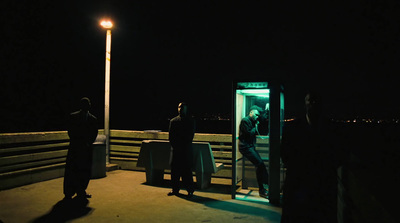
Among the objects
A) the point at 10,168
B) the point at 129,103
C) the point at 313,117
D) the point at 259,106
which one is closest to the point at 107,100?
the point at 10,168

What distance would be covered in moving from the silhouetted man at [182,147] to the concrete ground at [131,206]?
336 millimetres

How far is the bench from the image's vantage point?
7.55 metres

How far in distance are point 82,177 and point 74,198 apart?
52 centimetres

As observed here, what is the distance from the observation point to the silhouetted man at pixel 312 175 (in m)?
2.98

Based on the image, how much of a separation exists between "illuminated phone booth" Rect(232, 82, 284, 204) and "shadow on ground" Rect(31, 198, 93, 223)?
3057mm

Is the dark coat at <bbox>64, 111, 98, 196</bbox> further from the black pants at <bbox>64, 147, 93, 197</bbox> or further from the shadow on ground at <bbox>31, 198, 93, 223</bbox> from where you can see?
the shadow on ground at <bbox>31, 198, 93, 223</bbox>

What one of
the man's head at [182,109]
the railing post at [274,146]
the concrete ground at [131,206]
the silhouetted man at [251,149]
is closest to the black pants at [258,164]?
the silhouetted man at [251,149]

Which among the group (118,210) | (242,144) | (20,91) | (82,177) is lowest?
(118,210)

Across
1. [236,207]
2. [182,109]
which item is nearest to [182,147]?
[182,109]

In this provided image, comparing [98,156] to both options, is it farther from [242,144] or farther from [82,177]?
[242,144]

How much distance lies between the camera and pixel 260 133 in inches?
309

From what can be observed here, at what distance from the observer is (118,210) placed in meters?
5.90

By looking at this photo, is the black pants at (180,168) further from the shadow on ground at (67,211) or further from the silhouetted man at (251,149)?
the shadow on ground at (67,211)

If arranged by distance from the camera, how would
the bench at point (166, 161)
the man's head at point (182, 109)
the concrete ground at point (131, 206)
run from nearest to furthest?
the concrete ground at point (131, 206)
the man's head at point (182, 109)
the bench at point (166, 161)
